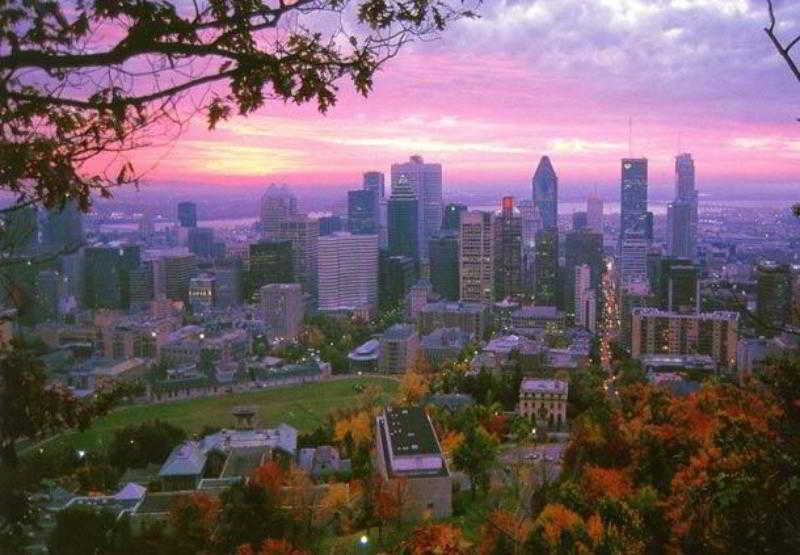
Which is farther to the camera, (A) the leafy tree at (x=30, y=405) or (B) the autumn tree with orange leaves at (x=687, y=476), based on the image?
(B) the autumn tree with orange leaves at (x=687, y=476)

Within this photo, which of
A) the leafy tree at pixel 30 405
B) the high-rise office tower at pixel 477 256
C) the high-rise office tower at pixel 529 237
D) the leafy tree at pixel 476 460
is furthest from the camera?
the high-rise office tower at pixel 529 237

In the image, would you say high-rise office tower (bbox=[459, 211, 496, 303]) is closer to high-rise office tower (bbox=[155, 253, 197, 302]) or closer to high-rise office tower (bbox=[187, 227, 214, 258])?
high-rise office tower (bbox=[155, 253, 197, 302])

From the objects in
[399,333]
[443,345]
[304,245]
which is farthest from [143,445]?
[304,245]

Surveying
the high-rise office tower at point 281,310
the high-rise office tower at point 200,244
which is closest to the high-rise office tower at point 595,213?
the high-rise office tower at point 200,244

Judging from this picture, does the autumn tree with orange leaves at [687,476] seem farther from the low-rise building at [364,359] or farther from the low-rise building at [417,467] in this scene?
the low-rise building at [364,359]

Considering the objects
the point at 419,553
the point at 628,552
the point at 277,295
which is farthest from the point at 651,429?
the point at 277,295

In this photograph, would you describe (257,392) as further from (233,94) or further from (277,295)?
(233,94)

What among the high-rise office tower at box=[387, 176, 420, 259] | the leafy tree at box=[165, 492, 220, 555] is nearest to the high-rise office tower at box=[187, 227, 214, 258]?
the high-rise office tower at box=[387, 176, 420, 259]
